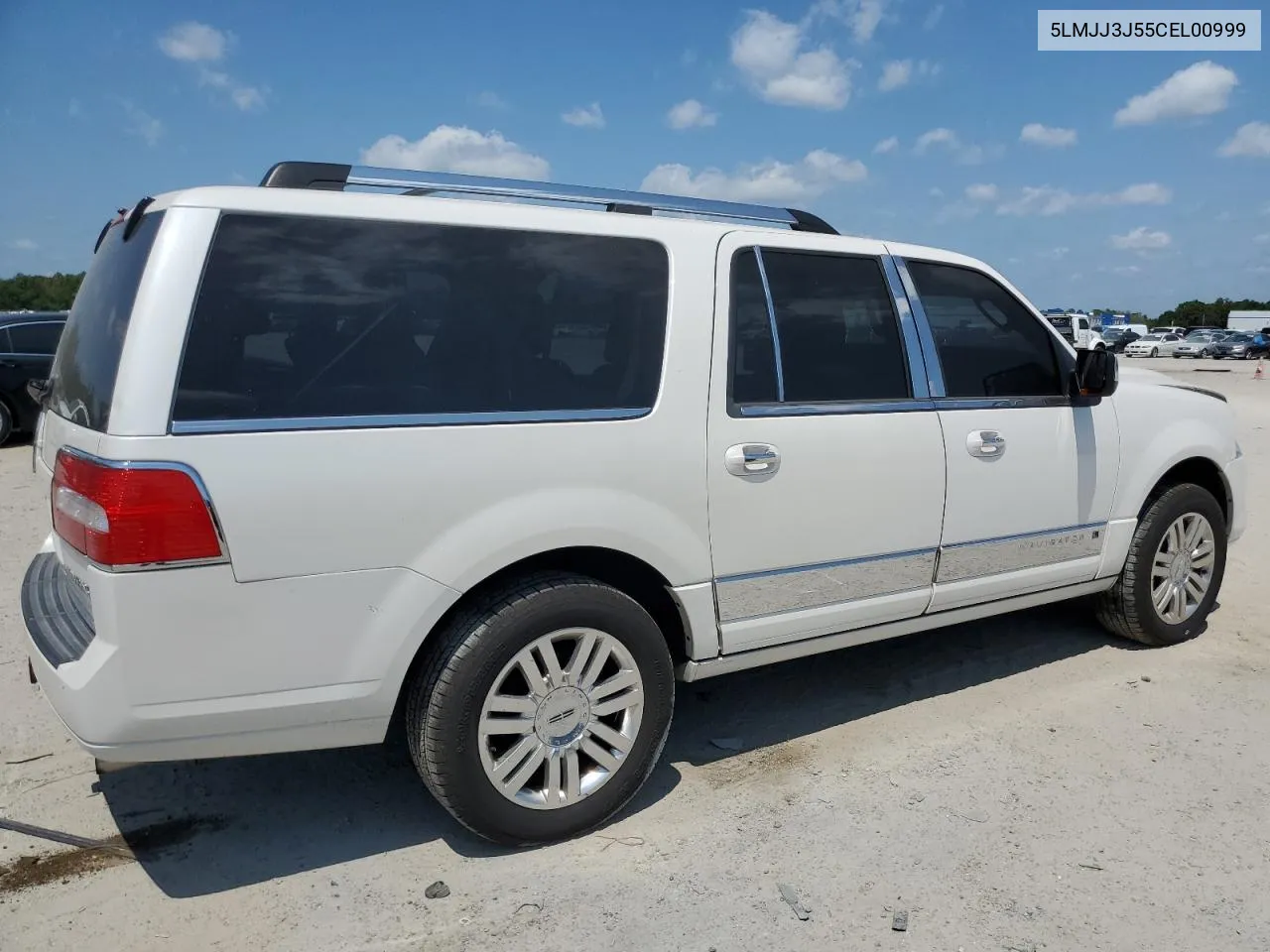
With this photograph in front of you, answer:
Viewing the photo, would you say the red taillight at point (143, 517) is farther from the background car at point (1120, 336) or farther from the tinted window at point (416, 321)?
the background car at point (1120, 336)

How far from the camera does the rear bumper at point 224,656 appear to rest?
91.5 inches

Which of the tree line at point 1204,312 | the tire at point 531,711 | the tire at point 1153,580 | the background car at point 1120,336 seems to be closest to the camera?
the tire at point 531,711

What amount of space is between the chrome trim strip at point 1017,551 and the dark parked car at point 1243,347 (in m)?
49.5

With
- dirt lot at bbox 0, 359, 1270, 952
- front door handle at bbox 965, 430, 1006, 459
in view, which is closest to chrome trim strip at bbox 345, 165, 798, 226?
front door handle at bbox 965, 430, 1006, 459

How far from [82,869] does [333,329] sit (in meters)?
1.79

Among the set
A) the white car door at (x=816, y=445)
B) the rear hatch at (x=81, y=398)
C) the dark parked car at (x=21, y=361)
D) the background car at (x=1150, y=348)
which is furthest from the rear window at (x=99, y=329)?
the background car at (x=1150, y=348)

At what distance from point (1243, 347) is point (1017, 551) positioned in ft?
165

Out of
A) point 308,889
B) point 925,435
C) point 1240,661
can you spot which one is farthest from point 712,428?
point 1240,661

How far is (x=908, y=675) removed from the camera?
438 centimetres

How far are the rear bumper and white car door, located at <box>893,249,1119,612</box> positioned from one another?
2.11 meters

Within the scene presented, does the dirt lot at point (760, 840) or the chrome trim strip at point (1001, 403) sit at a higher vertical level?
the chrome trim strip at point (1001, 403)

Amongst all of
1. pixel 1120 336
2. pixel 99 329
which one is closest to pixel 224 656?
pixel 99 329

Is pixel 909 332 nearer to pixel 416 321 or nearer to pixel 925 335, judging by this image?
pixel 925 335

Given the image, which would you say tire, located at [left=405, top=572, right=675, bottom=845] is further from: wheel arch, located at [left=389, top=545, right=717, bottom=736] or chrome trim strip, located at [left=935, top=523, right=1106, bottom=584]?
chrome trim strip, located at [left=935, top=523, right=1106, bottom=584]
